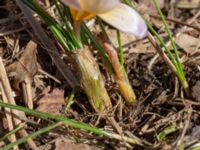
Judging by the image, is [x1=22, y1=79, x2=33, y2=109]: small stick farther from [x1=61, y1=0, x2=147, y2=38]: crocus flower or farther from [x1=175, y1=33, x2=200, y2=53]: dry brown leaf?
[x1=175, y1=33, x2=200, y2=53]: dry brown leaf

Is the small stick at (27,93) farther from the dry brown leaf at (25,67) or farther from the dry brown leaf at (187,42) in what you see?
the dry brown leaf at (187,42)

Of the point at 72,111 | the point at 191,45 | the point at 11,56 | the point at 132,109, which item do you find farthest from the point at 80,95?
the point at 191,45

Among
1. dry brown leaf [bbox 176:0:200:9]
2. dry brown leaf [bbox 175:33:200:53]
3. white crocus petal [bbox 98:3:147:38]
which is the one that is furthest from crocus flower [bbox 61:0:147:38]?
dry brown leaf [bbox 176:0:200:9]

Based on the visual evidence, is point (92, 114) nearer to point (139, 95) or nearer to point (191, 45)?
point (139, 95)

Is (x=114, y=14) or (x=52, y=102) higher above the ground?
(x=114, y=14)

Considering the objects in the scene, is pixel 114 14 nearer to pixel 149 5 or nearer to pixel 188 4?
pixel 149 5

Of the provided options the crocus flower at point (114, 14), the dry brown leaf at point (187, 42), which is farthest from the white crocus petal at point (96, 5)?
Answer: the dry brown leaf at point (187, 42)

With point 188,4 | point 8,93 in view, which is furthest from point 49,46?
point 188,4
